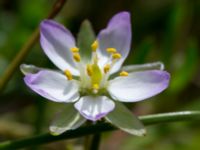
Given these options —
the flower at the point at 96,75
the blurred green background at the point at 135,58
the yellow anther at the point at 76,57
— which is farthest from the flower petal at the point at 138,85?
the blurred green background at the point at 135,58

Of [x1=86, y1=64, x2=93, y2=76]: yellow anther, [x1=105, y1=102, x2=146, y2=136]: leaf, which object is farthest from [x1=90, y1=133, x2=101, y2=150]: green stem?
[x1=86, y1=64, x2=93, y2=76]: yellow anther

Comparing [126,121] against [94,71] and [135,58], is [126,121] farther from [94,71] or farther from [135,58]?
[135,58]

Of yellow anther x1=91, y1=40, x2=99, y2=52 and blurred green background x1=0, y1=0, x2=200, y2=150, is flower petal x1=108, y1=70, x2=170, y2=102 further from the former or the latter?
blurred green background x1=0, y1=0, x2=200, y2=150

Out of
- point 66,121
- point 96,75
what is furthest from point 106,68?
point 66,121

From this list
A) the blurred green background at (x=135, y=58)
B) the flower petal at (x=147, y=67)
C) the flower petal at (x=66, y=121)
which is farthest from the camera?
the blurred green background at (x=135, y=58)

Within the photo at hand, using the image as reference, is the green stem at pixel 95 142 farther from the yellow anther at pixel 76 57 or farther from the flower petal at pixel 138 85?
the yellow anther at pixel 76 57

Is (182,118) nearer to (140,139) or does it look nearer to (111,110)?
(111,110)
